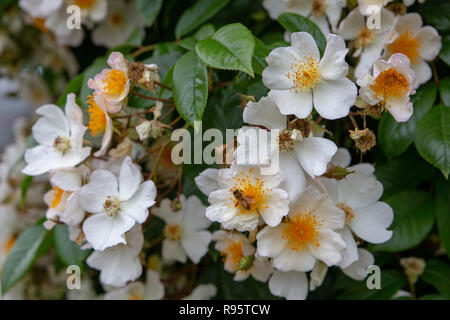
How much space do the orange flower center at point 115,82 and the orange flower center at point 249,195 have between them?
0.80 ft

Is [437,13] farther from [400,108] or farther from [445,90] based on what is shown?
[400,108]

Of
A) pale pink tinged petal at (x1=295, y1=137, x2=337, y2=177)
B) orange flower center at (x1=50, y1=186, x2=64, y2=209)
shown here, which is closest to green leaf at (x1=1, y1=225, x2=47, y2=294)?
orange flower center at (x1=50, y1=186, x2=64, y2=209)

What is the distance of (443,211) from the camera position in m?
0.77

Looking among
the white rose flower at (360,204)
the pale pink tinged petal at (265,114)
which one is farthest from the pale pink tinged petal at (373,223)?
the pale pink tinged petal at (265,114)

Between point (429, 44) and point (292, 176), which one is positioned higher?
point (429, 44)

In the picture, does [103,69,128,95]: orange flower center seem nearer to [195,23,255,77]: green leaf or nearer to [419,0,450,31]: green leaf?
[195,23,255,77]: green leaf

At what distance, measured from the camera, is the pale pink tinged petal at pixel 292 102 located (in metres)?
0.59

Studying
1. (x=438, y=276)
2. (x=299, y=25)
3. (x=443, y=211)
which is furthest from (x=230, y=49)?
(x=438, y=276)

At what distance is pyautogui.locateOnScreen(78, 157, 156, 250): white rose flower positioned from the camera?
0.69m

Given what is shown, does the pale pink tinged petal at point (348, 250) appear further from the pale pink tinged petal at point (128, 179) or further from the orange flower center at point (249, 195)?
the pale pink tinged petal at point (128, 179)

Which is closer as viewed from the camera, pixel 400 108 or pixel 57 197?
pixel 400 108

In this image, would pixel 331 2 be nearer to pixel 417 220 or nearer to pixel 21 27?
pixel 417 220

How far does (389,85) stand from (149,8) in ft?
1.72
